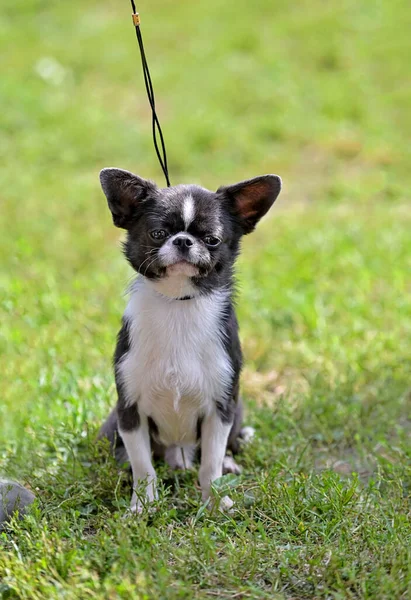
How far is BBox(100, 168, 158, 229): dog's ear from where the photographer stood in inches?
131

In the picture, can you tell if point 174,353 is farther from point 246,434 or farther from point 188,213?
point 246,434

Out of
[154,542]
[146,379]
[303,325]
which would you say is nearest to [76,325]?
[303,325]

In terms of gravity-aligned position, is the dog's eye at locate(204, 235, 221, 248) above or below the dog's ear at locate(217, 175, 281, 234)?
below

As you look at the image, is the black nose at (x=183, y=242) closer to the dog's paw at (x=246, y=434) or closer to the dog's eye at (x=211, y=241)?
the dog's eye at (x=211, y=241)

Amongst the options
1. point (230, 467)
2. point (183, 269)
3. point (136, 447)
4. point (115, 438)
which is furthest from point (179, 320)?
point (230, 467)

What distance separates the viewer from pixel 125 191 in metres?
3.36

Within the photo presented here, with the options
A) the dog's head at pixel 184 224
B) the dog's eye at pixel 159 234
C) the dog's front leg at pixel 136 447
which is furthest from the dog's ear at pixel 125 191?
the dog's front leg at pixel 136 447

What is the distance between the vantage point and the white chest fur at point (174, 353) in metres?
3.39

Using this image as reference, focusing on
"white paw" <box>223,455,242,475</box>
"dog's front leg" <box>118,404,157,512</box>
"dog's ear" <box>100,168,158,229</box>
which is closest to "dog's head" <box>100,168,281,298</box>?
"dog's ear" <box>100,168,158,229</box>

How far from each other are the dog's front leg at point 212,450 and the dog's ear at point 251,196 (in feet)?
2.69

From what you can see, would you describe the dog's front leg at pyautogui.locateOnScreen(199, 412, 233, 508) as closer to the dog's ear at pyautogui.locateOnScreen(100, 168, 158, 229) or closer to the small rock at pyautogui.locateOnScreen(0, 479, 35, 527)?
the small rock at pyautogui.locateOnScreen(0, 479, 35, 527)

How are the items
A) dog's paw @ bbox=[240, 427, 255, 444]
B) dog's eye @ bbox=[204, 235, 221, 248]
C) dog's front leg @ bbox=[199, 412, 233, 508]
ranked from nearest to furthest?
1. dog's eye @ bbox=[204, 235, 221, 248]
2. dog's front leg @ bbox=[199, 412, 233, 508]
3. dog's paw @ bbox=[240, 427, 255, 444]

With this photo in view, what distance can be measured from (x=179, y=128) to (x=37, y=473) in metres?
6.37

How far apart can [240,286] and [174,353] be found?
0.51 m
